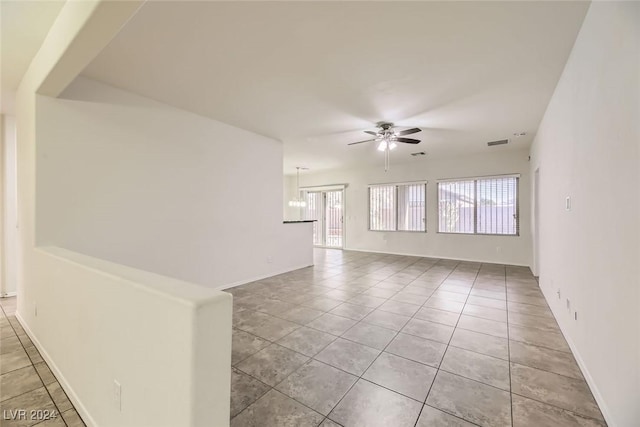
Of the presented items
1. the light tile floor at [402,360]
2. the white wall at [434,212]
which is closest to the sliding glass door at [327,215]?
the white wall at [434,212]

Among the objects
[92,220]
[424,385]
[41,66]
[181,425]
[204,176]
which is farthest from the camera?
[204,176]

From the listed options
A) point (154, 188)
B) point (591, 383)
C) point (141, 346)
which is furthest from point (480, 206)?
point (141, 346)

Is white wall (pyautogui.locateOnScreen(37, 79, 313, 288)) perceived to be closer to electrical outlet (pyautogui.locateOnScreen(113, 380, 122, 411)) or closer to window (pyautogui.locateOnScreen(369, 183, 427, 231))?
electrical outlet (pyautogui.locateOnScreen(113, 380, 122, 411))

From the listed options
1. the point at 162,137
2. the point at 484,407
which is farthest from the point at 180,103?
the point at 484,407

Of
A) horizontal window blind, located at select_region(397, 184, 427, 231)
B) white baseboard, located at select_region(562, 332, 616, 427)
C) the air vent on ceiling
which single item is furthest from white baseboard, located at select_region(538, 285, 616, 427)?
horizontal window blind, located at select_region(397, 184, 427, 231)

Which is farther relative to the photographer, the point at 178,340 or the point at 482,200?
the point at 482,200

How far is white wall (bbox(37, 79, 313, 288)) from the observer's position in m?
2.62

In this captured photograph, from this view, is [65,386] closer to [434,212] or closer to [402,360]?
[402,360]

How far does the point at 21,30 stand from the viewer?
215 cm

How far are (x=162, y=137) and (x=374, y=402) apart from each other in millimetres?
3668

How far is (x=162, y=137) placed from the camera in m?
3.45

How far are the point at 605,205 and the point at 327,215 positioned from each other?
809 cm

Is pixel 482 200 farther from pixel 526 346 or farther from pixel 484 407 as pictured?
pixel 484 407

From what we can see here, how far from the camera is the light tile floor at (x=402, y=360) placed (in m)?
1.65
